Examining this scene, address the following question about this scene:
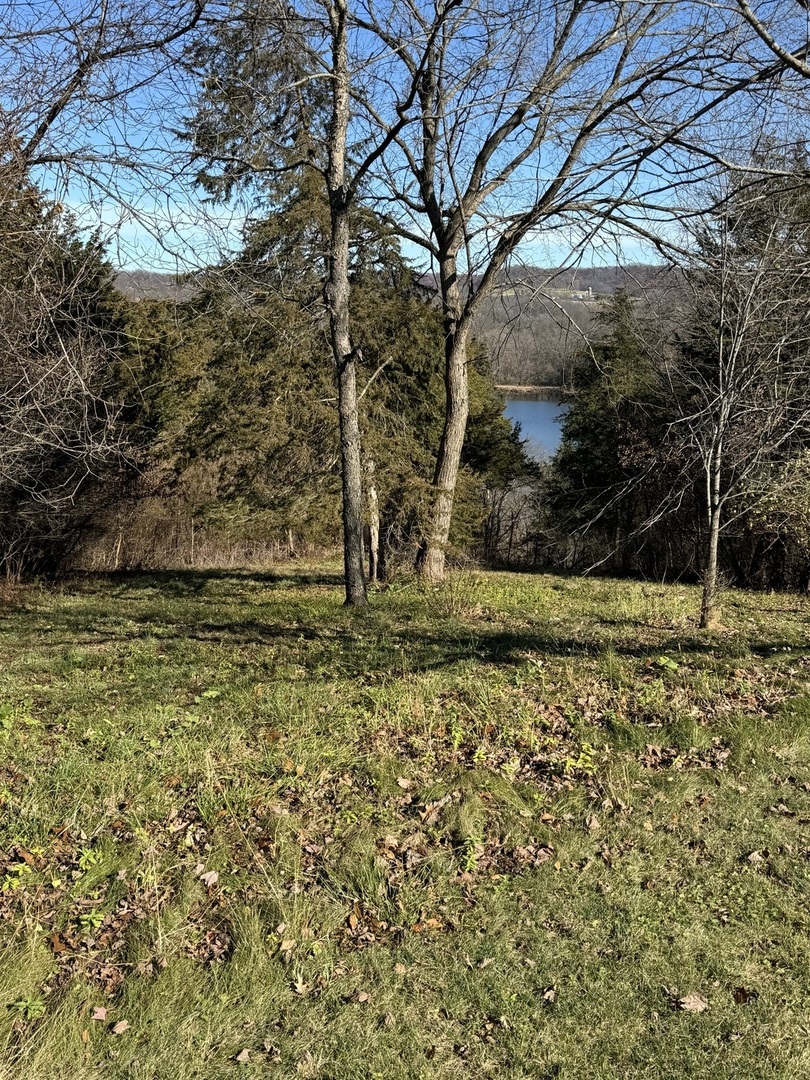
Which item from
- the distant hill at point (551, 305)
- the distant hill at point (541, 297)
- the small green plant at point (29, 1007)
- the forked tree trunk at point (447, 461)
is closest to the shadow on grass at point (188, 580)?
the forked tree trunk at point (447, 461)

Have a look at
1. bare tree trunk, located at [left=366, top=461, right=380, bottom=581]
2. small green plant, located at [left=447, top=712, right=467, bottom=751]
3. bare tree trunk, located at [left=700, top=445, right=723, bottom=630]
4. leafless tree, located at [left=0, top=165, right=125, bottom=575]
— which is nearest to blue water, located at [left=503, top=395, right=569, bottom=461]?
bare tree trunk, located at [left=366, top=461, right=380, bottom=581]

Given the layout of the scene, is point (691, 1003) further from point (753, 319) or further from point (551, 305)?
point (551, 305)

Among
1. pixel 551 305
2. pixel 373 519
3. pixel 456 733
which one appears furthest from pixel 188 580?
pixel 456 733

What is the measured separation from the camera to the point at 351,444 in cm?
980

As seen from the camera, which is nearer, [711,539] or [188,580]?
[711,539]

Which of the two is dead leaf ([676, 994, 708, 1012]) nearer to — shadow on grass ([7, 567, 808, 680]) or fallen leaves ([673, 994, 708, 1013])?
fallen leaves ([673, 994, 708, 1013])

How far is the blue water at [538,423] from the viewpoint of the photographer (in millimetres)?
33688

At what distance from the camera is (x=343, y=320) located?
9750 mm

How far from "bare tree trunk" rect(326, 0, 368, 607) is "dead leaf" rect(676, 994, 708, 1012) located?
7.26m

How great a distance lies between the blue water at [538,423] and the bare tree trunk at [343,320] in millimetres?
19165

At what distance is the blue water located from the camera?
111 ft

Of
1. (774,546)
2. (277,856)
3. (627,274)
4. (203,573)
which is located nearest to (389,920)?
(277,856)

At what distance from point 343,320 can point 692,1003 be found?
8373 mm

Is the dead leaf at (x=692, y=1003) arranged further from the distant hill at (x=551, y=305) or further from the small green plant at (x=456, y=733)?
the distant hill at (x=551, y=305)
